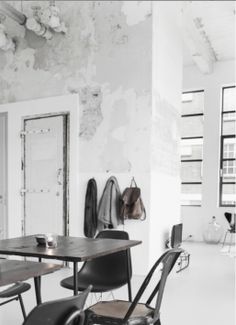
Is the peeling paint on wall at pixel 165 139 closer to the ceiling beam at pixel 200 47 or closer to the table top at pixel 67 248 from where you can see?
the ceiling beam at pixel 200 47

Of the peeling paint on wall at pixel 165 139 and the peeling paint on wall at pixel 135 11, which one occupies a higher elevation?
the peeling paint on wall at pixel 135 11

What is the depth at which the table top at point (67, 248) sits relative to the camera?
215cm

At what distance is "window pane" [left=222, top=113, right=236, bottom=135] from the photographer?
7.82m

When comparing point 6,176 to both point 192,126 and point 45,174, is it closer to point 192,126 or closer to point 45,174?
point 45,174

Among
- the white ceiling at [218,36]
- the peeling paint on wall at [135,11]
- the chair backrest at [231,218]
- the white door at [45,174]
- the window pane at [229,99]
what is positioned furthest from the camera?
the window pane at [229,99]

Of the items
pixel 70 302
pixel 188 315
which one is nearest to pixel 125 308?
pixel 70 302

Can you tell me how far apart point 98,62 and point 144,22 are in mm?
834

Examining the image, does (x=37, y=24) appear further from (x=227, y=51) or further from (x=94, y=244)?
(x=227, y=51)

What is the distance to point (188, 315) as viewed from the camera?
316 centimetres

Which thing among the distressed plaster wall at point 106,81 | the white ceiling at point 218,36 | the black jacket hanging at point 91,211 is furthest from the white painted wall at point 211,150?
the black jacket hanging at point 91,211

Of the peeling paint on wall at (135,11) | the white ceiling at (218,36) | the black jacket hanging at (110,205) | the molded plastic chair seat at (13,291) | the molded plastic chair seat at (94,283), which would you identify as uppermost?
the white ceiling at (218,36)

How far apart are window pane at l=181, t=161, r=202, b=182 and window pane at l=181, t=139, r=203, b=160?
0.17 m

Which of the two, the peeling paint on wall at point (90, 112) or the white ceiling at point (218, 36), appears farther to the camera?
the white ceiling at point (218, 36)

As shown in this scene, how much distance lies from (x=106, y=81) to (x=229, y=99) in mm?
4026
